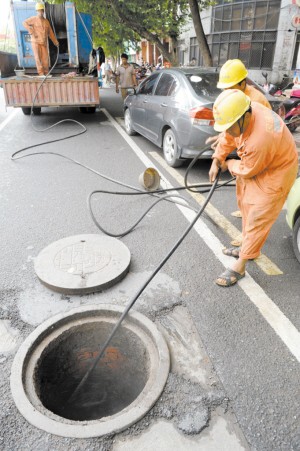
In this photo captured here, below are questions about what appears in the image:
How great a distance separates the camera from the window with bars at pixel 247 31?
17.9 meters

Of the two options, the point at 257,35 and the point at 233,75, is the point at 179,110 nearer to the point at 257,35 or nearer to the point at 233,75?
the point at 233,75

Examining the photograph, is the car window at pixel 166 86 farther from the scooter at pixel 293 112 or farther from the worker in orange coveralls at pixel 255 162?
the scooter at pixel 293 112

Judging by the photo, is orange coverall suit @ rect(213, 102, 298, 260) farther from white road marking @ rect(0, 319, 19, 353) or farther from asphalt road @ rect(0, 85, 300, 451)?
white road marking @ rect(0, 319, 19, 353)

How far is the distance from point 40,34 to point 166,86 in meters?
4.89

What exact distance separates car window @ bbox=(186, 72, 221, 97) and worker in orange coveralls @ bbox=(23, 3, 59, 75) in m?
5.23

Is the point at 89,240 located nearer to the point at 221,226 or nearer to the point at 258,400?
the point at 221,226

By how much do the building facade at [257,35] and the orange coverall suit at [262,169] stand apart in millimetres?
15800

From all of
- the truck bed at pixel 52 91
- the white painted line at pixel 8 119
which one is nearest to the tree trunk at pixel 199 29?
the truck bed at pixel 52 91

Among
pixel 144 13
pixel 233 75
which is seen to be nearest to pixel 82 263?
pixel 233 75

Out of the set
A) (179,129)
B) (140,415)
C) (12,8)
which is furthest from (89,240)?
(12,8)

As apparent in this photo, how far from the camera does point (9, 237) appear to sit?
3.95 m

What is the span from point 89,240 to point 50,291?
80 centimetres

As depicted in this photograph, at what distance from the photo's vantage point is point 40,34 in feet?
30.4

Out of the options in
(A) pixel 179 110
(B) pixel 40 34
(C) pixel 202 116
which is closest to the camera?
(C) pixel 202 116
